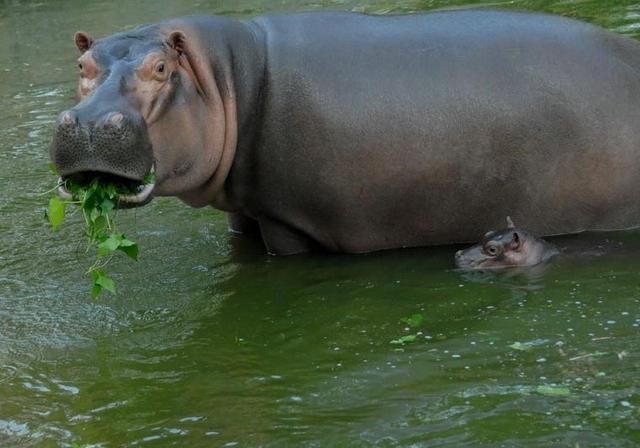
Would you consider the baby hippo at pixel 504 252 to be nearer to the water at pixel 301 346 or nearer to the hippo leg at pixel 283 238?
the water at pixel 301 346

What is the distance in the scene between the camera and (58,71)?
11.7 metres

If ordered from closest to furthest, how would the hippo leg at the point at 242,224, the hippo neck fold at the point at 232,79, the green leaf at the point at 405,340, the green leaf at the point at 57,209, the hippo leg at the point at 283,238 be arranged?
the green leaf at the point at 405,340 < the green leaf at the point at 57,209 < the hippo neck fold at the point at 232,79 < the hippo leg at the point at 283,238 < the hippo leg at the point at 242,224

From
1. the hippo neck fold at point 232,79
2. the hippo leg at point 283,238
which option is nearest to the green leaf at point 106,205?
the hippo neck fold at point 232,79

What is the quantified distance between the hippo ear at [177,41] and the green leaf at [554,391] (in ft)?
8.02

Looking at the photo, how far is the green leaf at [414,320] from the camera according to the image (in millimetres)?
5147

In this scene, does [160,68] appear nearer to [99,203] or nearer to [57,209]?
[99,203]

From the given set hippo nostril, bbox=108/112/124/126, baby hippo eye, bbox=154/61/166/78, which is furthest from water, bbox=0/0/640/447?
baby hippo eye, bbox=154/61/166/78

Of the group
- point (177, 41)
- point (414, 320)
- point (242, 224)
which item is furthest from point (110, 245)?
point (242, 224)

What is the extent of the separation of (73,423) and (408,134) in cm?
231

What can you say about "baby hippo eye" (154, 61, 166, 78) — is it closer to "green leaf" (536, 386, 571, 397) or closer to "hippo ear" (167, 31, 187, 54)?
"hippo ear" (167, 31, 187, 54)

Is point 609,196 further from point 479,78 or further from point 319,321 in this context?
point 319,321

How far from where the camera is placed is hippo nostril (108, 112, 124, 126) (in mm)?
5168

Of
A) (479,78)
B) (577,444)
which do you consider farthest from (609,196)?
(577,444)

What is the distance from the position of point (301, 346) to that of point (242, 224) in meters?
1.78
